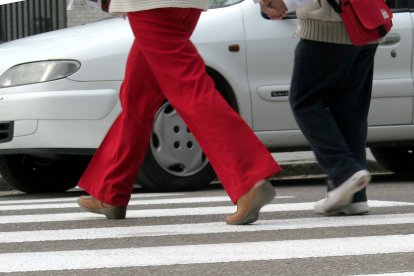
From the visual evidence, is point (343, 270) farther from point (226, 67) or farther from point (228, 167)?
point (226, 67)

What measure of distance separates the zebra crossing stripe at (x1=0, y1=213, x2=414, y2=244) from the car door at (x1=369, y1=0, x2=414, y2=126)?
3026 mm

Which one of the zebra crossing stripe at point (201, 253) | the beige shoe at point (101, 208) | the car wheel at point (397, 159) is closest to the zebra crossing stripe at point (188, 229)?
the beige shoe at point (101, 208)

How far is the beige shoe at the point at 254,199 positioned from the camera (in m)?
5.32

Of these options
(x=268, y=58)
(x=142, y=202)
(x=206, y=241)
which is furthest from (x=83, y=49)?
(x=206, y=241)

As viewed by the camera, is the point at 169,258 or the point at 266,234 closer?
the point at 169,258

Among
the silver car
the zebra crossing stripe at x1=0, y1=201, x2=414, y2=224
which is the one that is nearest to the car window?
the silver car

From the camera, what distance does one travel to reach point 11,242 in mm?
5285

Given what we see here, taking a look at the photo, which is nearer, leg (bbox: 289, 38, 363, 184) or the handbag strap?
the handbag strap

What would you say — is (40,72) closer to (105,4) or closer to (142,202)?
(142,202)

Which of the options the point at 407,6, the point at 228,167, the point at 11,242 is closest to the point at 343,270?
the point at 228,167

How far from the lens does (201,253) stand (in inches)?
187

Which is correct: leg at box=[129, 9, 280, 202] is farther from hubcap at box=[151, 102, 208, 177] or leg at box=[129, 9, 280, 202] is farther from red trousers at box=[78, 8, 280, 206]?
hubcap at box=[151, 102, 208, 177]

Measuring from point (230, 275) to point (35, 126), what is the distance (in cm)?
413

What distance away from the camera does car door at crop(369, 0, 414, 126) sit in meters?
8.76
